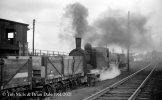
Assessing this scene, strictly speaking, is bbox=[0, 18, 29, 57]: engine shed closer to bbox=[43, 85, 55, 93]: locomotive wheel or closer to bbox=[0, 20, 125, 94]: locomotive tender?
bbox=[0, 20, 125, 94]: locomotive tender

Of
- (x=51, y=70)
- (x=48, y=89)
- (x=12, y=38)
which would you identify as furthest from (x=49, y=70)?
(x=12, y=38)

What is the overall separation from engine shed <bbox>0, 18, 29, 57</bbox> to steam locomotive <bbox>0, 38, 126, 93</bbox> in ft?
17.4

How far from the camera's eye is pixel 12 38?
738 inches

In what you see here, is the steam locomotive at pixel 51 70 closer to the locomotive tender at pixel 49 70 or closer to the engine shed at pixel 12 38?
the locomotive tender at pixel 49 70

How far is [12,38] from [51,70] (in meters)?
7.69

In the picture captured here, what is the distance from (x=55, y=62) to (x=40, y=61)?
1640mm

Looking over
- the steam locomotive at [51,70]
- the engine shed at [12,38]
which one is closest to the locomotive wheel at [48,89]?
the steam locomotive at [51,70]

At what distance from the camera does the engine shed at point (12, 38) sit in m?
17.6

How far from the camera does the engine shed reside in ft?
57.8

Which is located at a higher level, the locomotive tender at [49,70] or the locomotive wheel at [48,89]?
the locomotive tender at [49,70]

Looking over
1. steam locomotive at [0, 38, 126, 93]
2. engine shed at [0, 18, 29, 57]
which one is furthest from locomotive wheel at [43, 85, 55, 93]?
engine shed at [0, 18, 29, 57]

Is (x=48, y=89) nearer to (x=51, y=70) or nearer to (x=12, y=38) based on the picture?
(x=51, y=70)

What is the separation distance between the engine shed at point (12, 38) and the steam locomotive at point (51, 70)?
5.30 m

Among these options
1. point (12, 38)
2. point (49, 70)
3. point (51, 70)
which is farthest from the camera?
point (12, 38)
